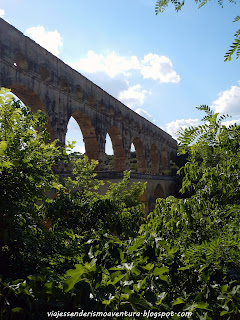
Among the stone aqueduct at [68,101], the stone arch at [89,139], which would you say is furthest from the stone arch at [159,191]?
the stone arch at [89,139]

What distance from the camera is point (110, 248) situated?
256 centimetres

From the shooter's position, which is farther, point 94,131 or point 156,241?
point 94,131

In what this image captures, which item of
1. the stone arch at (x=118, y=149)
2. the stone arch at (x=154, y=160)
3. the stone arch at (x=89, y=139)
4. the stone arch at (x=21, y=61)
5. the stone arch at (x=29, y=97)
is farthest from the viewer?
the stone arch at (x=154, y=160)

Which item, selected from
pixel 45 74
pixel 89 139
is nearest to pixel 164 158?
pixel 89 139

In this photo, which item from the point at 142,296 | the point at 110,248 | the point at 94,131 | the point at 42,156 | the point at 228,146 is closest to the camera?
the point at 142,296

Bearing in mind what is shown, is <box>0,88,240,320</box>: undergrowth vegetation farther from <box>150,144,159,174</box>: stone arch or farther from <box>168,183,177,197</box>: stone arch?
<box>150,144,159,174</box>: stone arch

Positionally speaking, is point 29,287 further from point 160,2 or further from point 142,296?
point 160,2

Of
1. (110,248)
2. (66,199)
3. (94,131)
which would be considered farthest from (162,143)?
(110,248)

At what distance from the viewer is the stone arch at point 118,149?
88.6 ft

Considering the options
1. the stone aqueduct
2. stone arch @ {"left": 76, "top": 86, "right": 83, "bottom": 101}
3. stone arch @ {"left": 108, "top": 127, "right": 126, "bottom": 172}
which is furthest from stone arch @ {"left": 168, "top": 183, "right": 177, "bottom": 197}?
stone arch @ {"left": 76, "top": 86, "right": 83, "bottom": 101}

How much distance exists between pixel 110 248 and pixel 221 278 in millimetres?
1069

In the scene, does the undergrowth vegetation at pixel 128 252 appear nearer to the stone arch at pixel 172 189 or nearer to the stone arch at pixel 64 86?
the stone arch at pixel 64 86

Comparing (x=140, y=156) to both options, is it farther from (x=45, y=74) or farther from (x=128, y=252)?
(x=128, y=252)

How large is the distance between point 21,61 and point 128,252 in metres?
15.5
